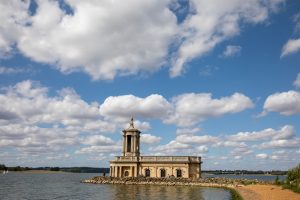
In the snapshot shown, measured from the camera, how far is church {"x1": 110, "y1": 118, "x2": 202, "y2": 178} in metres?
68.7

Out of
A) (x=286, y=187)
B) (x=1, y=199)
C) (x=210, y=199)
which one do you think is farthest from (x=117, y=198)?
(x=286, y=187)

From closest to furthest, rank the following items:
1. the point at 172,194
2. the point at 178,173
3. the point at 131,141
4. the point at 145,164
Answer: the point at 172,194 → the point at 178,173 → the point at 145,164 → the point at 131,141

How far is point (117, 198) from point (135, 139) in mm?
30900

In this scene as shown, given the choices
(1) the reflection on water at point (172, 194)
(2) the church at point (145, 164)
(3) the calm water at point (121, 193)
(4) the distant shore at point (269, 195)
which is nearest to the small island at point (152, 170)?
(2) the church at point (145, 164)

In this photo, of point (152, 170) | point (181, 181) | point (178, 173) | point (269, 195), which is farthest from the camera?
point (152, 170)

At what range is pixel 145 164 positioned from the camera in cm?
7088

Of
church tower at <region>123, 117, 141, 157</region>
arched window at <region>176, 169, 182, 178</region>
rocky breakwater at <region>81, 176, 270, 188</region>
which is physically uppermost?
church tower at <region>123, 117, 141, 157</region>

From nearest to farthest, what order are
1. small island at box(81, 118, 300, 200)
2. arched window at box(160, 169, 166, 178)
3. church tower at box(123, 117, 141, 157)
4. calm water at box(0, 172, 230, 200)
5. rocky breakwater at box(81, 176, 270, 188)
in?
calm water at box(0, 172, 230, 200)
rocky breakwater at box(81, 176, 270, 188)
small island at box(81, 118, 300, 200)
arched window at box(160, 169, 166, 178)
church tower at box(123, 117, 141, 157)

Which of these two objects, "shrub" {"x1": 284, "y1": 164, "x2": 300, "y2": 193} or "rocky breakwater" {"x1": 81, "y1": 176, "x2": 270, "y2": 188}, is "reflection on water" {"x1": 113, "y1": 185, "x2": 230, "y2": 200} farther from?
"rocky breakwater" {"x1": 81, "y1": 176, "x2": 270, "y2": 188}

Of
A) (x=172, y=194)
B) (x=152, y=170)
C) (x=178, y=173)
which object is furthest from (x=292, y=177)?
(x=152, y=170)

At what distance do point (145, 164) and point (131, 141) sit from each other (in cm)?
528

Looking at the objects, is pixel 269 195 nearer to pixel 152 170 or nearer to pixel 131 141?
pixel 152 170

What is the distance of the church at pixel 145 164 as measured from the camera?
68688 mm

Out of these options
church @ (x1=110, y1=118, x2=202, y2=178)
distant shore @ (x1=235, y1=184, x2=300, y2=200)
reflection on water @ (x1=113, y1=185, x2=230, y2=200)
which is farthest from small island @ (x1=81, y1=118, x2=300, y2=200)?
distant shore @ (x1=235, y1=184, x2=300, y2=200)
